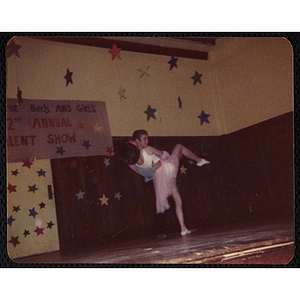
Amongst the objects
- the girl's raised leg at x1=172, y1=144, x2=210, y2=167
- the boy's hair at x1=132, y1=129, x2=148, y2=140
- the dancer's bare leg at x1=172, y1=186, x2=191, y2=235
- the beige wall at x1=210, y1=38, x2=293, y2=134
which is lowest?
the dancer's bare leg at x1=172, y1=186, x2=191, y2=235

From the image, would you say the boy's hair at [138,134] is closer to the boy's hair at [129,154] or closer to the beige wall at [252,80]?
the boy's hair at [129,154]

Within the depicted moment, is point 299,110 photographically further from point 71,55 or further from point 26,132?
point 26,132

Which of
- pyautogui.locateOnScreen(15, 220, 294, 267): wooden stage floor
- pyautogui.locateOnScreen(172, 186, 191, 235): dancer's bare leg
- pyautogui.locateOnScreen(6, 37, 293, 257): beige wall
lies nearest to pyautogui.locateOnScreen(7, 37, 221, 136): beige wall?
pyautogui.locateOnScreen(6, 37, 293, 257): beige wall

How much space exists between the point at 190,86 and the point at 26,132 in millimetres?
840

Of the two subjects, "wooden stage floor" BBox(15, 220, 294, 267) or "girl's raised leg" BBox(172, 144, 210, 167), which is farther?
"girl's raised leg" BBox(172, 144, 210, 167)

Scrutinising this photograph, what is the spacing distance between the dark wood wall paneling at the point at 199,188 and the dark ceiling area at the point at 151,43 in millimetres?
439

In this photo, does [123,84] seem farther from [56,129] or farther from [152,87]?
[56,129]

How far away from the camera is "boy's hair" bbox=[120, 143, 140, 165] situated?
1.59 meters

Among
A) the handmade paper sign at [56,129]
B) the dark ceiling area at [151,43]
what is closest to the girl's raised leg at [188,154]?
the handmade paper sign at [56,129]

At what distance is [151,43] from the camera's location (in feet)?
5.23

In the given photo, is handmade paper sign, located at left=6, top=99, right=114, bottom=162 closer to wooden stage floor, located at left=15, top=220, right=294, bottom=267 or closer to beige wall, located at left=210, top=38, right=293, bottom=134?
wooden stage floor, located at left=15, top=220, right=294, bottom=267

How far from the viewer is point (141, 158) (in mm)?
1606

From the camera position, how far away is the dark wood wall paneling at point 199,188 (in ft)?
5.05

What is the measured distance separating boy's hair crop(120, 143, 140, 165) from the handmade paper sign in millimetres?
61
